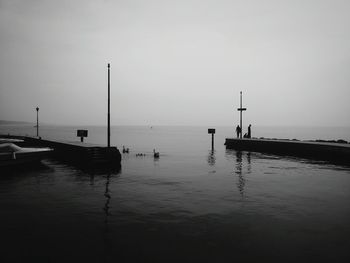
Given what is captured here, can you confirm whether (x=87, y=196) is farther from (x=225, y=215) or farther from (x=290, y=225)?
(x=290, y=225)

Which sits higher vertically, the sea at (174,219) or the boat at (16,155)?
the boat at (16,155)

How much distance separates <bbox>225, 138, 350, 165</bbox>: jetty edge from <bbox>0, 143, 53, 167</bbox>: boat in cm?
2616

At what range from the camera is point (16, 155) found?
2195cm

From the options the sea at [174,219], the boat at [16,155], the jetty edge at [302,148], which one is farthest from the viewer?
the jetty edge at [302,148]

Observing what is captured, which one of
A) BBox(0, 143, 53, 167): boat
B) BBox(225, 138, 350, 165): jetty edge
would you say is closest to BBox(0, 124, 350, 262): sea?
BBox(0, 143, 53, 167): boat

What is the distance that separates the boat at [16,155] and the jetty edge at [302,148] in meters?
26.2

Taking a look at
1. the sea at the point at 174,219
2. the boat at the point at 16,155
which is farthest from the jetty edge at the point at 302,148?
the boat at the point at 16,155

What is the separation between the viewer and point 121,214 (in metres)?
10.5

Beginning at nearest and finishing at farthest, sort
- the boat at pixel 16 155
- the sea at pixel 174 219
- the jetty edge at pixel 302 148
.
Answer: the sea at pixel 174 219
the boat at pixel 16 155
the jetty edge at pixel 302 148

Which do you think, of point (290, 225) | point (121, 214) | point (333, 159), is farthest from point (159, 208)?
point (333, 159)

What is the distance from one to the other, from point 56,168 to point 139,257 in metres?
17.7

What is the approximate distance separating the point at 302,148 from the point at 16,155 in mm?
28040

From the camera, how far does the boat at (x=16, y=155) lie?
21341 mm

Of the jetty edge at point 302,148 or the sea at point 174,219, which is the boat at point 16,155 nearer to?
the sea at point 174,219
